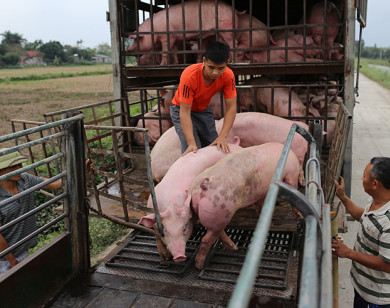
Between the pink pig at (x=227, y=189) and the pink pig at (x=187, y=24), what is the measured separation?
259 cm

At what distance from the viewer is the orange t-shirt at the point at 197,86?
13.9 feet

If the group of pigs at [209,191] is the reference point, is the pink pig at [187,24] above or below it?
above

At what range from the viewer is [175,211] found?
348 cm

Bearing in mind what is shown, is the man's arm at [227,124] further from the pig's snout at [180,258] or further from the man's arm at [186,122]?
the pig's snout at [180,258]

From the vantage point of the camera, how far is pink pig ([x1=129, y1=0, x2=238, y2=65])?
6.00 m

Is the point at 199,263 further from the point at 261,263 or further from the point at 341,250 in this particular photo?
the point at 341,250

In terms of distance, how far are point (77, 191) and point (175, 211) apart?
0.81 metres

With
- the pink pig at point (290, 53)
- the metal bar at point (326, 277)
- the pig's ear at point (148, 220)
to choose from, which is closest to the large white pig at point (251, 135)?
the pink pig at point (290, 53)

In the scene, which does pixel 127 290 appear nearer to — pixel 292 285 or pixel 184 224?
pixel 184 224

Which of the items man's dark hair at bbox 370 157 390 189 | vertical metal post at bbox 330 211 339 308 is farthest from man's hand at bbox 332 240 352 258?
man's dark hair at bbox 370 157 390 189

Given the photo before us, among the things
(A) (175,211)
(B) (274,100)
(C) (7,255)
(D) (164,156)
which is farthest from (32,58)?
(A) (175,211)

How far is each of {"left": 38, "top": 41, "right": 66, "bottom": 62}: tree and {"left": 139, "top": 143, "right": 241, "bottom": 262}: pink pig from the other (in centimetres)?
8993

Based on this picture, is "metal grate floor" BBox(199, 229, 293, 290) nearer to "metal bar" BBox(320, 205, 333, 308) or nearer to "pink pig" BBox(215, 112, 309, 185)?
"pink pig" BBox(215, 112, 309, 185)

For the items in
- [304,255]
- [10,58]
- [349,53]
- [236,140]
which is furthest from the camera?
[10,58]
